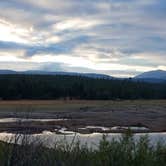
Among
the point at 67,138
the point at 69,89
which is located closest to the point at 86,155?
the point at 67,138

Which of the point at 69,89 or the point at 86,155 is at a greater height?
the point at 86,155

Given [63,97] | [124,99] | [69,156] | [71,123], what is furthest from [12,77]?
[69,156]

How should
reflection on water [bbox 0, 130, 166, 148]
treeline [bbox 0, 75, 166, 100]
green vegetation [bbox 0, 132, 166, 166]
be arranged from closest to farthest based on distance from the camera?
1. green vegetation [bbox 0, 132, 166, 166]
2. reflection on water [bbox 0, 130, 166, 148]
3. treeline [bbox 0, 75, 166, 100]

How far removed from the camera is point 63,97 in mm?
100125

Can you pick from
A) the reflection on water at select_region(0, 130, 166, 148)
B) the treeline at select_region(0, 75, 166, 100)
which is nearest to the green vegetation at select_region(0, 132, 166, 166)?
the reflection on water at select_region(0, 130, 166, 148)

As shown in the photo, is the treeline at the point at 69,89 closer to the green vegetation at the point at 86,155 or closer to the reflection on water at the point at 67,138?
the reflection on water at the point at 67,138

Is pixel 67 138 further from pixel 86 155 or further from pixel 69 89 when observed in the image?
pixel 69 89

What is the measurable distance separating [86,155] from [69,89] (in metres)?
94.5

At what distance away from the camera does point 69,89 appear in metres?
102

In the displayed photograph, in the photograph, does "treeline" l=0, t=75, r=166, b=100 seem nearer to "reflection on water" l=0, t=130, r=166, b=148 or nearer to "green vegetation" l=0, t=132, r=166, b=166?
"reflection on water" l=0, t=130, r=166, b=148

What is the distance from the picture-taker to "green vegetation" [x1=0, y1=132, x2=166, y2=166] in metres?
6.78

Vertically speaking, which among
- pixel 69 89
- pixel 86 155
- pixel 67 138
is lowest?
pixel 67 138

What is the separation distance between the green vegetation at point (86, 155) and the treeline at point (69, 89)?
8443cm

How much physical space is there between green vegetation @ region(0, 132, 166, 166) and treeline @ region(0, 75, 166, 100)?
8443 cm
